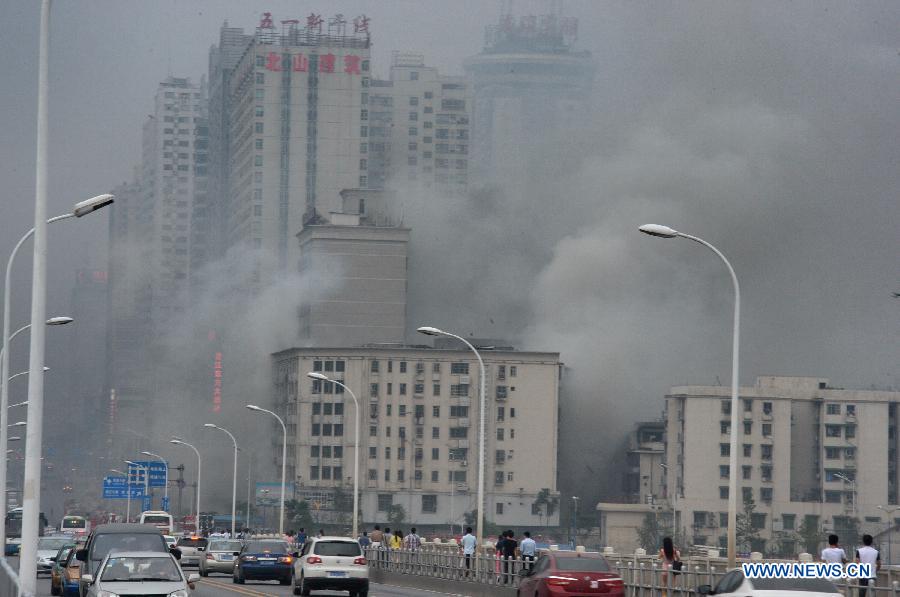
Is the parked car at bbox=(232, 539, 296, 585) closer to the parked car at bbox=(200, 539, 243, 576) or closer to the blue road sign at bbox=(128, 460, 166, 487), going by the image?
the parked car at bbox=(200, 539, 243, 576)

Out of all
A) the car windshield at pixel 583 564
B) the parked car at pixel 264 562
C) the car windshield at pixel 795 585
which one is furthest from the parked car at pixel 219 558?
the car windshield at pixel 795 585

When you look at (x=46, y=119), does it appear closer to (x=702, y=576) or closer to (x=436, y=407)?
(x=702, y=576)

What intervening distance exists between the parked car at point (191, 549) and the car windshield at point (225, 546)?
16.6 ft

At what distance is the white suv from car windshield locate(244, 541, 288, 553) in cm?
1117

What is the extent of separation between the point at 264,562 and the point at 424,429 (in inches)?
4882

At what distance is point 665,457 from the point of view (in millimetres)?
189625

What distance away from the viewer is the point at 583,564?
3859 centimetres

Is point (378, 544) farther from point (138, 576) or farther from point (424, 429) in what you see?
point (424, 429)

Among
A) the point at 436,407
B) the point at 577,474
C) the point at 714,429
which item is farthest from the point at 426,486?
the point at 714,429

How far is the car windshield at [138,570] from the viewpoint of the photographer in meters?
31.8

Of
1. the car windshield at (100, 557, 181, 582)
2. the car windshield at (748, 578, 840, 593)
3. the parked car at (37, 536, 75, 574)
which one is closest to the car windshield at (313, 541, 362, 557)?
the parked car at (37, 536, 75, 574)

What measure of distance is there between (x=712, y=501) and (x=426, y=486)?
32997 mm

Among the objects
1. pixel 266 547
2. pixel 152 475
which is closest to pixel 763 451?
pixel 152 475

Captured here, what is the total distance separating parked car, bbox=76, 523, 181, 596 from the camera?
3838cm
